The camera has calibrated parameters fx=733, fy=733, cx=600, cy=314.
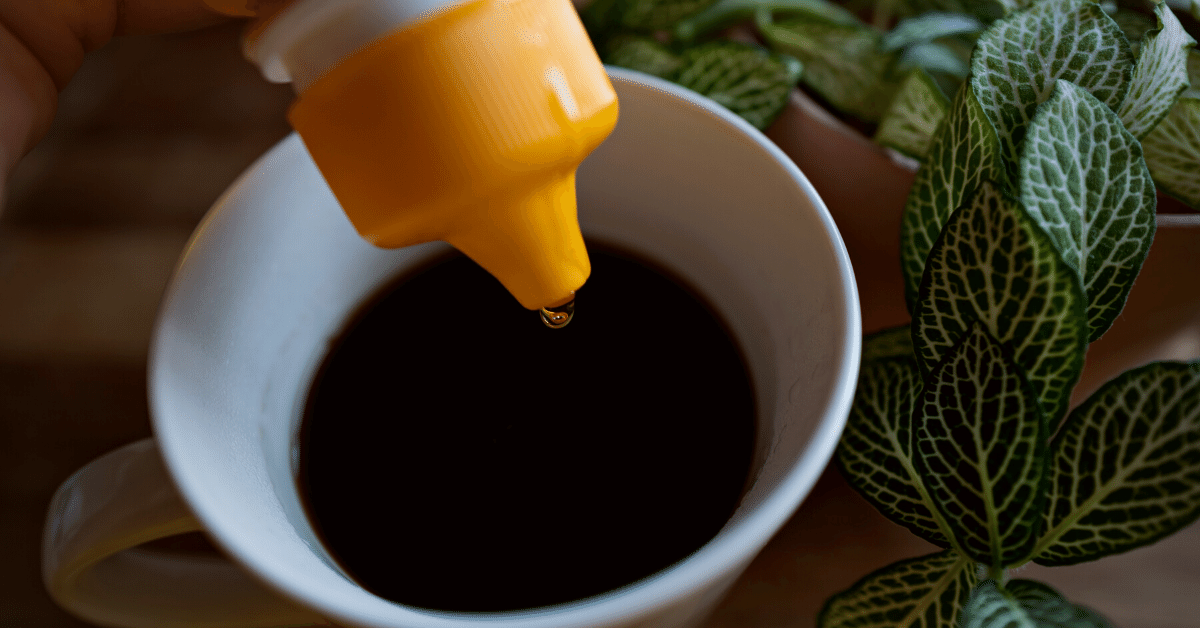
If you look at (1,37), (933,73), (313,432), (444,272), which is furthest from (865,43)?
(1,37)

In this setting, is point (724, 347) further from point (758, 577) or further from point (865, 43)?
point (865, 43)

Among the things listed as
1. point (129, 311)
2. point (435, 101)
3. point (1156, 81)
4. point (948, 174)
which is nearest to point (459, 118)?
point (435, 101)

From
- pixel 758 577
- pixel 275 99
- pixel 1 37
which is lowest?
pixel 758 577

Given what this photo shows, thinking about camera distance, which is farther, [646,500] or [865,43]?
[865,43]

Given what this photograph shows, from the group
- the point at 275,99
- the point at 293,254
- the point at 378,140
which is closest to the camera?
the point at 378,140

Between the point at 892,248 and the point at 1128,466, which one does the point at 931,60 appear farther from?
the point at 1128,466

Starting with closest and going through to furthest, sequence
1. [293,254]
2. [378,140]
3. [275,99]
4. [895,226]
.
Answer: [378,140], [293,254], [895,226], [275,99]

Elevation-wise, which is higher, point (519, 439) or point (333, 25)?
point (333, 25)
